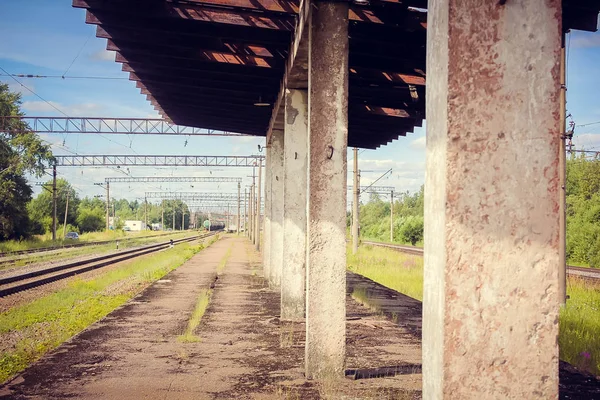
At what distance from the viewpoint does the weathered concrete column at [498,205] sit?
3062 millimetres

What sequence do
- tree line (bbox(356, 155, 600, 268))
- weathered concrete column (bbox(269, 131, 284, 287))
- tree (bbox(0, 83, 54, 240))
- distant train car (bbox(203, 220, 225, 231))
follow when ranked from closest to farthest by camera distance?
1. weathered concrete column (bbox(269, 131, 284, 287))
2. tree line (bbox(356, 155, 600, 268))
3. tree (bbox(0, 83, 54, 240))
4. distant train car (bbox(203, 220, 225, 231))

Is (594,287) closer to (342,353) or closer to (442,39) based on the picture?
(342,353)

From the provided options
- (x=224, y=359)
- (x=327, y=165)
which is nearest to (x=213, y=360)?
(x=224, y=359)

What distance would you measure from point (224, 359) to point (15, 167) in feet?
129

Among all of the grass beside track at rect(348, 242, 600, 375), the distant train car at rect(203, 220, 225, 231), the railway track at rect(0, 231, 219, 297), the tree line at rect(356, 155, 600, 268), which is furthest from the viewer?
the distant train car at rect(203, 220, 225, 231)

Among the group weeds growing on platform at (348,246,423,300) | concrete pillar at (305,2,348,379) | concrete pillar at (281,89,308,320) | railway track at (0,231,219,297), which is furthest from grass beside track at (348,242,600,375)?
railway track at (0,231,219,297)

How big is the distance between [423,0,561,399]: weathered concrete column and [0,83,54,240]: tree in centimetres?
3371

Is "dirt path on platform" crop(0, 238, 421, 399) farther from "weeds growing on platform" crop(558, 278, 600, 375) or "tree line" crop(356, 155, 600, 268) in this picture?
"tree line" crop(356, 155, 600, 268)

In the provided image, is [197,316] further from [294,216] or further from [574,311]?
[574,311]

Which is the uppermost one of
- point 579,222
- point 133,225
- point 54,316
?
point 579,222

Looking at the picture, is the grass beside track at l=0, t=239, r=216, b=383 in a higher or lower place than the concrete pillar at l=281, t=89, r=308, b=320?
lower

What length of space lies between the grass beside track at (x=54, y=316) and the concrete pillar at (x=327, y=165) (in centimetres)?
367

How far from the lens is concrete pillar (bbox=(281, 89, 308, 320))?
10.2 meters

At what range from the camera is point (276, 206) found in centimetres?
1444
